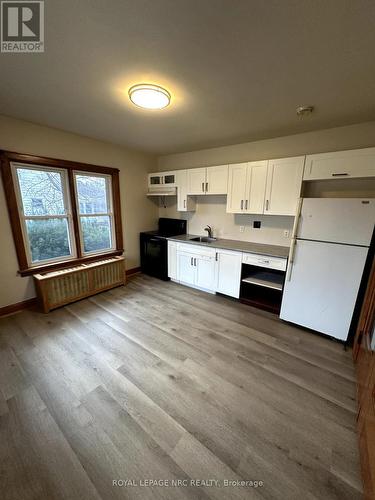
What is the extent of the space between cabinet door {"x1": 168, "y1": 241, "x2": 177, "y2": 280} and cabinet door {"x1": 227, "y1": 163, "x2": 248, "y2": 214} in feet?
4.19

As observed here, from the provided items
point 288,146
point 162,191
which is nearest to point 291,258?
point 288,146

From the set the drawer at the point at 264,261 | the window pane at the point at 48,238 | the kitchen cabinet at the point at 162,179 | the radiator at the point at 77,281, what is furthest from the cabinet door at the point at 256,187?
Answer: the window pane at the point at 48,238

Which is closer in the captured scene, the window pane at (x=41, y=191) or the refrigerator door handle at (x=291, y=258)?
the refrigerator door handle at (x=291, y=258)

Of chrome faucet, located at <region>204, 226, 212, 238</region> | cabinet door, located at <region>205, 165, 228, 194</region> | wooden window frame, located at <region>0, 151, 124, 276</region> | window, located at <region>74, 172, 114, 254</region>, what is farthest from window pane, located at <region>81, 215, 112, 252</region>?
cabinet door, located at <region>205, 165, 228, 194</region>

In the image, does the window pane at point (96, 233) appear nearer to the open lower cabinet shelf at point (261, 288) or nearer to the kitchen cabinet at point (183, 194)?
the kitchen cabinet at point (183, 194)

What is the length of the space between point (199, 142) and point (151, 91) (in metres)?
1.70

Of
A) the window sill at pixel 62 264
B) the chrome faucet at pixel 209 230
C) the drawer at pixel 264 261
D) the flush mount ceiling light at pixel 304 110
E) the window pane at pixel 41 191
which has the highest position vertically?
the flush mount ceiling light at pixel 304 110

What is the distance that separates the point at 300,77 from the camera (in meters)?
1.52

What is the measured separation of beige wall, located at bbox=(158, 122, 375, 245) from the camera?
96.0 inches

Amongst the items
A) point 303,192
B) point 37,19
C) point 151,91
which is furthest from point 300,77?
point 37,19

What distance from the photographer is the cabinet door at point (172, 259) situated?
148 inches

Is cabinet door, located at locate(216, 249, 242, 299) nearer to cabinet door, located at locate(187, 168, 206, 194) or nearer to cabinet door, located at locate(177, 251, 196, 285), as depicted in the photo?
cabinet door, located at locate(177, 251, 196, 285)

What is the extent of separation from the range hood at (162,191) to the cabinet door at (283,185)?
71.9 inches

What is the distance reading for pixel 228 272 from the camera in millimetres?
3150
